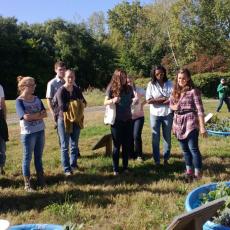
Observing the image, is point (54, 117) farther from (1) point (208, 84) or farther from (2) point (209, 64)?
(2) point (209, 64)

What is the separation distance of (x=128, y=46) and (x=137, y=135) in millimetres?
52989

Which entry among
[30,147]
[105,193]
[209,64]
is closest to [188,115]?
[105,193]

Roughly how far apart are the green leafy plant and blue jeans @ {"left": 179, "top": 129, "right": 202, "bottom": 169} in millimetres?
1541

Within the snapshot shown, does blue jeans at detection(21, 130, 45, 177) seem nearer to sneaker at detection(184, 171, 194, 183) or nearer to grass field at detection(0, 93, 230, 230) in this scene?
grass field at detection(0, 93, 230, 230)

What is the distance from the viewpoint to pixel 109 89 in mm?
7348

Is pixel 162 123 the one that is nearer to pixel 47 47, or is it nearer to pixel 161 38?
pixel 47 47

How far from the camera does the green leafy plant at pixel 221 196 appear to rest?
4363mm

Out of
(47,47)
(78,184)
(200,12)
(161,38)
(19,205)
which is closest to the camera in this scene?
(19,205)

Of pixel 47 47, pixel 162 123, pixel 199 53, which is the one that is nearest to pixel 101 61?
pixel 47 47

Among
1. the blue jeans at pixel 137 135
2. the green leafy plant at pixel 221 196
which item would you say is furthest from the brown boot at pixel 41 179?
the green leafy plant at pixel 221 196

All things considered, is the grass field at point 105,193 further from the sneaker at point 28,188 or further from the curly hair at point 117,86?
the curly hair at point 117,86

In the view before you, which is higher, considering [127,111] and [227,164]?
[127,111]

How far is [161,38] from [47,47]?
540 inches

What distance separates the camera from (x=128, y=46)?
6069 centimetres
